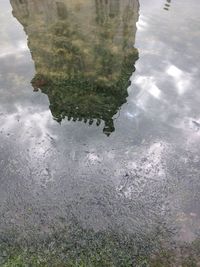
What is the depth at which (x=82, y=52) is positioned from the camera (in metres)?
11.2

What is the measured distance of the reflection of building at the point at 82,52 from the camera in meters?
9.48

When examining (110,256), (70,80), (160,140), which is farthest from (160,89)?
(110,256)

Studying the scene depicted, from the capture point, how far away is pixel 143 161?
8.06 meters

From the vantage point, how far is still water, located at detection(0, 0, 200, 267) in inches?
260

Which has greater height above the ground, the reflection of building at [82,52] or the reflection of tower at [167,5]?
the reflection of tower at [167,5]

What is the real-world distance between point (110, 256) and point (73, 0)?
37.3 ft

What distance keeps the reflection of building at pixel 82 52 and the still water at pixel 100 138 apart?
0.04m

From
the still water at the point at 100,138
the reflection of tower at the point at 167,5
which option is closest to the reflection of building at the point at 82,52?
the still water at the point at 100,138

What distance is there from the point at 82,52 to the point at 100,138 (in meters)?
3.90

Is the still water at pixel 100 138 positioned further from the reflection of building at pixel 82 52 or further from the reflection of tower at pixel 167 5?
the reflection of tower at pixel 167 5

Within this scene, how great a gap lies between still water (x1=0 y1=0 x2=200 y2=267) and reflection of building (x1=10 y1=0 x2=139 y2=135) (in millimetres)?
38

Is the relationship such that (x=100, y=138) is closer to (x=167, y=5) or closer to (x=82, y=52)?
(x=82, y=52)

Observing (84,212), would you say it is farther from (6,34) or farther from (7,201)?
(6,34)

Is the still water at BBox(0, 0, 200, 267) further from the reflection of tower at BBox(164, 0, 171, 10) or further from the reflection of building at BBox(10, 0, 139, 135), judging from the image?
the reflection of tower at BBox(164, 0, 171, 10)
